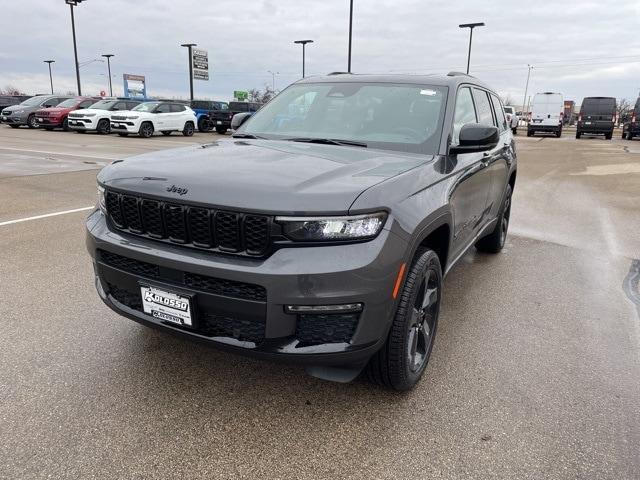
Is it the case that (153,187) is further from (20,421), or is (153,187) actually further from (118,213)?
(20,421)

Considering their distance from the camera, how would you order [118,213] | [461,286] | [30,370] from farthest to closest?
[461,286] → [30,370] → [118,213]

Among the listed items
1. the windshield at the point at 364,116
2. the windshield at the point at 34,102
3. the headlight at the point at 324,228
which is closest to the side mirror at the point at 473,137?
the windshield at the point at 364,116

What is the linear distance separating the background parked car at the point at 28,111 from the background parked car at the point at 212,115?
6.84 metres

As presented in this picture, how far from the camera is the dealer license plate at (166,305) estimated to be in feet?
7.70

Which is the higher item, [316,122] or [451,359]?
[316,122]

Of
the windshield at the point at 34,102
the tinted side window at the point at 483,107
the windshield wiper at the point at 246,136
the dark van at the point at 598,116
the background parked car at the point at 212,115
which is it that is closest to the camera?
the windshield wiper at the point at 246,136

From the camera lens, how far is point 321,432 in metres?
2.48

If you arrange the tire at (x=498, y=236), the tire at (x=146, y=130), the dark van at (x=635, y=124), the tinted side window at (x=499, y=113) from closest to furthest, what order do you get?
the tinted side window at (x=499, y=113) → the tire at (x=498, y=236) → the tire at (x=146, y=130) → the dark van at (x=635, y=124)

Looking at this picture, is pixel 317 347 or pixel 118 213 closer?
pixel 317 347

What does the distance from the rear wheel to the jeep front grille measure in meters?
22.2

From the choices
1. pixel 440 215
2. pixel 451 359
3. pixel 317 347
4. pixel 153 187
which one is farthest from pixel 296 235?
pixel 451 359

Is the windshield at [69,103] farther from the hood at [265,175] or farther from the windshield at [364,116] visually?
the hood at [265,175]

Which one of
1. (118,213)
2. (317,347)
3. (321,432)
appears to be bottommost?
(321,432)

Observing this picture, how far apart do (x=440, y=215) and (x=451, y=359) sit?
99 cm
